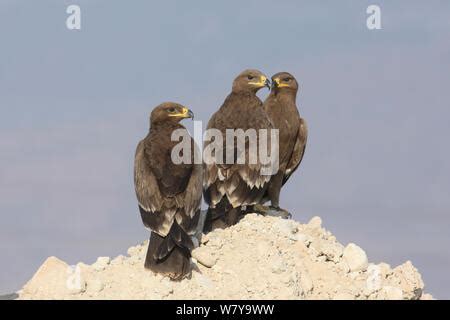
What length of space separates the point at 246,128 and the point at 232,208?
4.81ft

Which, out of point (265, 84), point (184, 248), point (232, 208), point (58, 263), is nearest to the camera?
point (184, 248)

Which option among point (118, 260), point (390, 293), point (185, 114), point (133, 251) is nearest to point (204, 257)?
point (118, 260)

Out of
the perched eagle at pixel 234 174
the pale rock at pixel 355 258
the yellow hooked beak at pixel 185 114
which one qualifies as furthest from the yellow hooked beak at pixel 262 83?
the pale rock at pixel 355 258

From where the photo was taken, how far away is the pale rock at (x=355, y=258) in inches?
672

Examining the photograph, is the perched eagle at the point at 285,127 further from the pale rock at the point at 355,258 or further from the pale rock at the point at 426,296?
the pale rock at the point at 426,296

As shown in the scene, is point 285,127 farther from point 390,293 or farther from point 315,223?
point 390,293

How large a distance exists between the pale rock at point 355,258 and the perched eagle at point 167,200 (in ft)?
10.6

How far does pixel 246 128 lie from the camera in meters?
17.5

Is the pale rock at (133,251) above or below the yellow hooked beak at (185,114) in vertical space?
below

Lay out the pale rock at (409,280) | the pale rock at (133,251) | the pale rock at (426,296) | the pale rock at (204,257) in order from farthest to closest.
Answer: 1. the pale rock at (426,296)
2. the pale rock at (409,280)
3. the pale rock at (133,251)
4. the pale rock at (204,257)

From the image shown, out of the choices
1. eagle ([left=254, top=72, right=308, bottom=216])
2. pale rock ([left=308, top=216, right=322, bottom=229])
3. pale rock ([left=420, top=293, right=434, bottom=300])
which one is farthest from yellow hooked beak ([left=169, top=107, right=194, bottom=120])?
pale rock ([left=420, top=293, right=434, bottom=300])

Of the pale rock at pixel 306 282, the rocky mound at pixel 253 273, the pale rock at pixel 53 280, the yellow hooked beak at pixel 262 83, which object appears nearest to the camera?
the rocky mound at pixel 253 273
